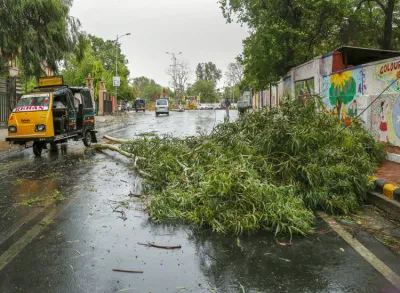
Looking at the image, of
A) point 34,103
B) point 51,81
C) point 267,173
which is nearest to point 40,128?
point 34,103

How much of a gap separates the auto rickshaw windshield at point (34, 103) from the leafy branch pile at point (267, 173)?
552cm

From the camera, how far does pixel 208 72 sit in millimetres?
152125

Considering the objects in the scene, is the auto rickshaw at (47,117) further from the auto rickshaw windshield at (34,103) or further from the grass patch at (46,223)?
the grass patch at (46,223)

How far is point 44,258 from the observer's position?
4383 millimetres

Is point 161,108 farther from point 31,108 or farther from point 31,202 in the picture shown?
point 31,202

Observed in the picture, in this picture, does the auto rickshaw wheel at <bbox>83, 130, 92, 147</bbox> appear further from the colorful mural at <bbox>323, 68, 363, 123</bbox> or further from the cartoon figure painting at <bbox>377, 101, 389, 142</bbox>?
the cartoon figure painting at <bbox>377, 101, 389, 142</bbox>

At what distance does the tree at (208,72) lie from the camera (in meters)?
152

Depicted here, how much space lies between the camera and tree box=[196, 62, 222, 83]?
152m

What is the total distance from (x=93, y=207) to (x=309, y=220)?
3.47 meters

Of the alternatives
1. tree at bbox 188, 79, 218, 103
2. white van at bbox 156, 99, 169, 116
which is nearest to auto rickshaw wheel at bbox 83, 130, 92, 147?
white van at bbox 156, 99, 169, 116

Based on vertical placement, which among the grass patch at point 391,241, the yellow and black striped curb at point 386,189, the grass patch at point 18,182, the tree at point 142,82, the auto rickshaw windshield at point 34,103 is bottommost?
the grass patch at point 391,241

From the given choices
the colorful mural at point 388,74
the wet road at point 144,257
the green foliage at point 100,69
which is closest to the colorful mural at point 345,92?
the colorful mural at point 388,74

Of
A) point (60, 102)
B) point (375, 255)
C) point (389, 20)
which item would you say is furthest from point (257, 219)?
point (389, 20)

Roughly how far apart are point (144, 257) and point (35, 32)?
16.7 meters
